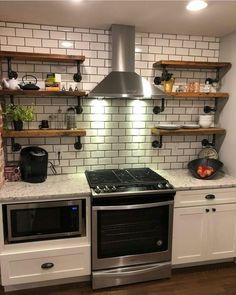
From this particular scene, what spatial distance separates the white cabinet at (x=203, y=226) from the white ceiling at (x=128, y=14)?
1605 millimetres

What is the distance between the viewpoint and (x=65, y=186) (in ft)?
Answer: 7.73

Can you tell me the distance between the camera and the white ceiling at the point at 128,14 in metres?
1.97

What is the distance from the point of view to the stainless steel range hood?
231 centimetres

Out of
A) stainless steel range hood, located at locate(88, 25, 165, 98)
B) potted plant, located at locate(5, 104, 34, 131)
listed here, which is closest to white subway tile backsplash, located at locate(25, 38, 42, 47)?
potted plant, located at locate(5, 104, 34, 131)

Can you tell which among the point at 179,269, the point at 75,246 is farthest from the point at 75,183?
the point at 179,269

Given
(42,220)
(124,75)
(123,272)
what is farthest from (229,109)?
(42,220)

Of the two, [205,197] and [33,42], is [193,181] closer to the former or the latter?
[205,197]

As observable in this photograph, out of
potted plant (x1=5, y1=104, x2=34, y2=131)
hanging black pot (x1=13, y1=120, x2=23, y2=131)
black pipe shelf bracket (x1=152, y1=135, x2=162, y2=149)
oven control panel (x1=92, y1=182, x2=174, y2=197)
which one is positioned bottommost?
oven control panel (x1=92, y1=182, x2=174, y2=197)

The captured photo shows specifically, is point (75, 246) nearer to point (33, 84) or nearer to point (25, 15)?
point (33, 84)

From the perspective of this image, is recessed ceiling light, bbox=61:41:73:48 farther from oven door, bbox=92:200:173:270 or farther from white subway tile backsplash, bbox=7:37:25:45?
oven door, bbox=92:200:173:270

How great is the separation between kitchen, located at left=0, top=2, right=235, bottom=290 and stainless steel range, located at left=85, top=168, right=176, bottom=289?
0.14m

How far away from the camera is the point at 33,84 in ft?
7.94

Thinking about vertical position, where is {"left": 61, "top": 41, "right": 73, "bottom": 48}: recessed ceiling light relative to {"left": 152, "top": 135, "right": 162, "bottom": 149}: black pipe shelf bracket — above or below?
above

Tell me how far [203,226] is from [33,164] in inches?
69.8
